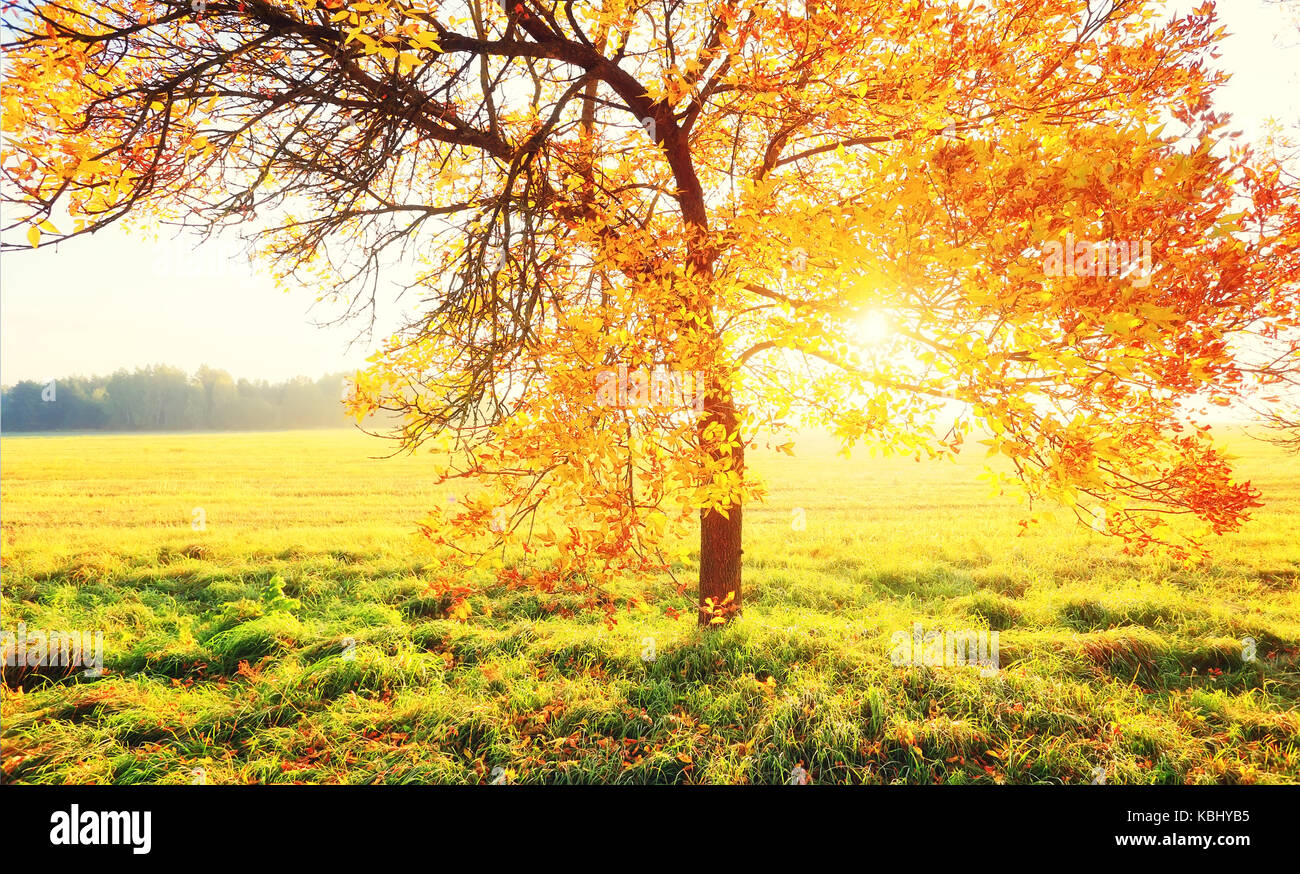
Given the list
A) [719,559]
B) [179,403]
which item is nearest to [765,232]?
[719,559]

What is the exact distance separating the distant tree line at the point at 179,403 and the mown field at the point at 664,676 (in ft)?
183

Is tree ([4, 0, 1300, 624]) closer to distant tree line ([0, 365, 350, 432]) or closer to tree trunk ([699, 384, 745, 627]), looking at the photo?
tree trunk ([699, 384, 745, 627])

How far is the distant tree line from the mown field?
55.8 meters

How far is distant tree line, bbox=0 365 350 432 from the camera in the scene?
5662 cm

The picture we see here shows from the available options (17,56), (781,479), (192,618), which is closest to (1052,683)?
(17,56)

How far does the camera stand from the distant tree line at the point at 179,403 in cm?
5662

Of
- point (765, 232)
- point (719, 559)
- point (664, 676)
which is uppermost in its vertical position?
point (765, 232)

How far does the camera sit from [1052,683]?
559cm

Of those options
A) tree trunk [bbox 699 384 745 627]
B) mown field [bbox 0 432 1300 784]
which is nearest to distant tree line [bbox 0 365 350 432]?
mown field [bbox 0 432 1300 784]

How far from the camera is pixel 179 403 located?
61156 mm

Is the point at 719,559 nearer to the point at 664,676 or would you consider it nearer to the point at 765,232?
the point at 664,676

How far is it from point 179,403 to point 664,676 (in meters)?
77.3

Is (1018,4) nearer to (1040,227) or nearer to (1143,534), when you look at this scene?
(1040,227)

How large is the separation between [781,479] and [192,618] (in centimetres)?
1836
